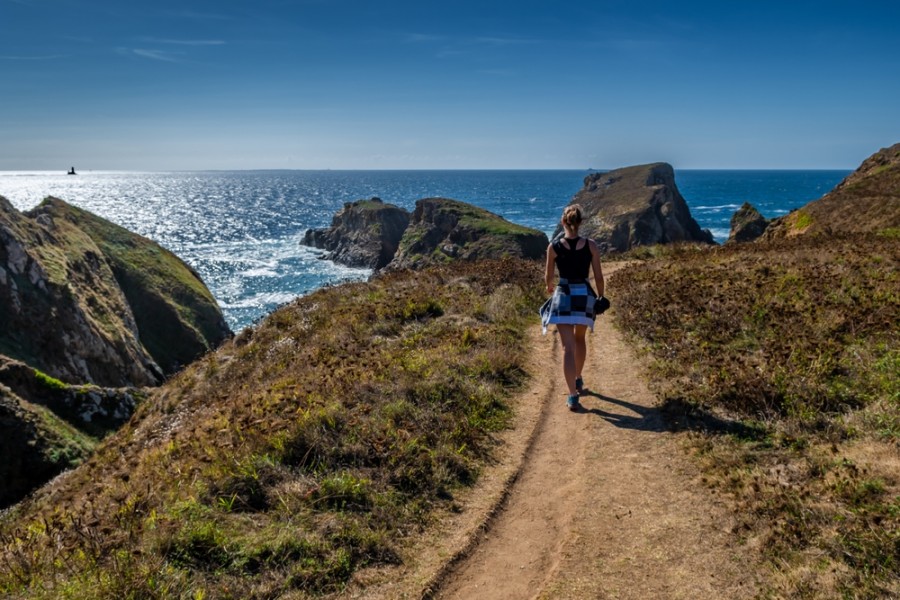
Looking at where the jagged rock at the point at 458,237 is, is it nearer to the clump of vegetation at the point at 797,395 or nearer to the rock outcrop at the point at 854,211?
the rock outcrop at the point at 854,211

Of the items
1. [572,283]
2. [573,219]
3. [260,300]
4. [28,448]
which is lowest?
[260,300]

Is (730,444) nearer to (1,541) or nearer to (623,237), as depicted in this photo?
(1,541)

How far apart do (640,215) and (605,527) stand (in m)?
111

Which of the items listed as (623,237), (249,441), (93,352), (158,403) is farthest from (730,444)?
(623,237)

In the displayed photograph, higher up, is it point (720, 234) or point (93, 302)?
point (720, 234)

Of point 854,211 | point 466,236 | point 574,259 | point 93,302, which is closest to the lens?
point 574,259

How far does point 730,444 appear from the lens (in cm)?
755

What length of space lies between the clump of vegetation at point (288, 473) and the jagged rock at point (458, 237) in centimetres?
7338

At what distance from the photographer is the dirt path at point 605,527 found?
5207mm

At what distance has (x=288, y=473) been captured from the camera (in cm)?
702

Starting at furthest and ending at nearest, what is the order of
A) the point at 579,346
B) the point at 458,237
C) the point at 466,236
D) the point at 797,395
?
the point at 458,237 → the point at 466,236 → the point at 579,346 → the point at 797,395

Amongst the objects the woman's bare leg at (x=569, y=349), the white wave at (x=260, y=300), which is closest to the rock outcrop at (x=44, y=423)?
the woman's bare leg at (x=569, y=349)

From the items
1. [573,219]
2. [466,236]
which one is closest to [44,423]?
[573,219]

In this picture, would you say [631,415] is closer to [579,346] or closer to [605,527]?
[579,346]
